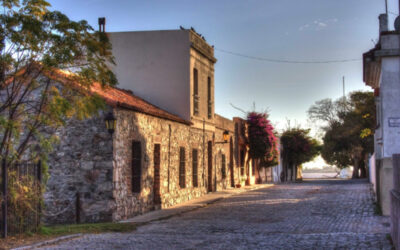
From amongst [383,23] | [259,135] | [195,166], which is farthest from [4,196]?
[259,135]

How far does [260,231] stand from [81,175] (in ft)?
17.5

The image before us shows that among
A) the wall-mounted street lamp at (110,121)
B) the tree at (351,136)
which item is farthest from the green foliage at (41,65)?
the tree at (351,136)

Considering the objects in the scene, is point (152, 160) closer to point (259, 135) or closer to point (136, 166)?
point (136, 166)

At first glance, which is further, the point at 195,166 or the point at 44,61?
the point at 195,166

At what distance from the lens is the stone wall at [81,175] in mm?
14062

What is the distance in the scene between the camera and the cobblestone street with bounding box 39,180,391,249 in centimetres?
965

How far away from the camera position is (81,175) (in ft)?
46.8

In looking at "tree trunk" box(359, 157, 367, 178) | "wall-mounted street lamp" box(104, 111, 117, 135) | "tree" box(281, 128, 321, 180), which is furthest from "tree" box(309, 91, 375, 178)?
"wall-mounted street lamp" box(104, 111, 117, 135)

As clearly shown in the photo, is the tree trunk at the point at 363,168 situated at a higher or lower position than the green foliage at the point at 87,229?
higher

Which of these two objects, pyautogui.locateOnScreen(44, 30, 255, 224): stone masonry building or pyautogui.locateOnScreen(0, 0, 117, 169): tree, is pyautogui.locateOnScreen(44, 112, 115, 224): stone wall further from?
pyautogui.locateOnScreen(0, 0, 117, 169): tree

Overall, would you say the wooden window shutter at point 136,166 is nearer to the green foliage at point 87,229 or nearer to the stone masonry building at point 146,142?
the stone masonry building at point 146,142

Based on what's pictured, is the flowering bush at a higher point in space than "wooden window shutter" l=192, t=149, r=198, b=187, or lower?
higher

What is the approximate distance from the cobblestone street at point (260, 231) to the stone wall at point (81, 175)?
1668 mm

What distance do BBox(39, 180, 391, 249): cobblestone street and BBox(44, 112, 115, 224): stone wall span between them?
5.47 feet
